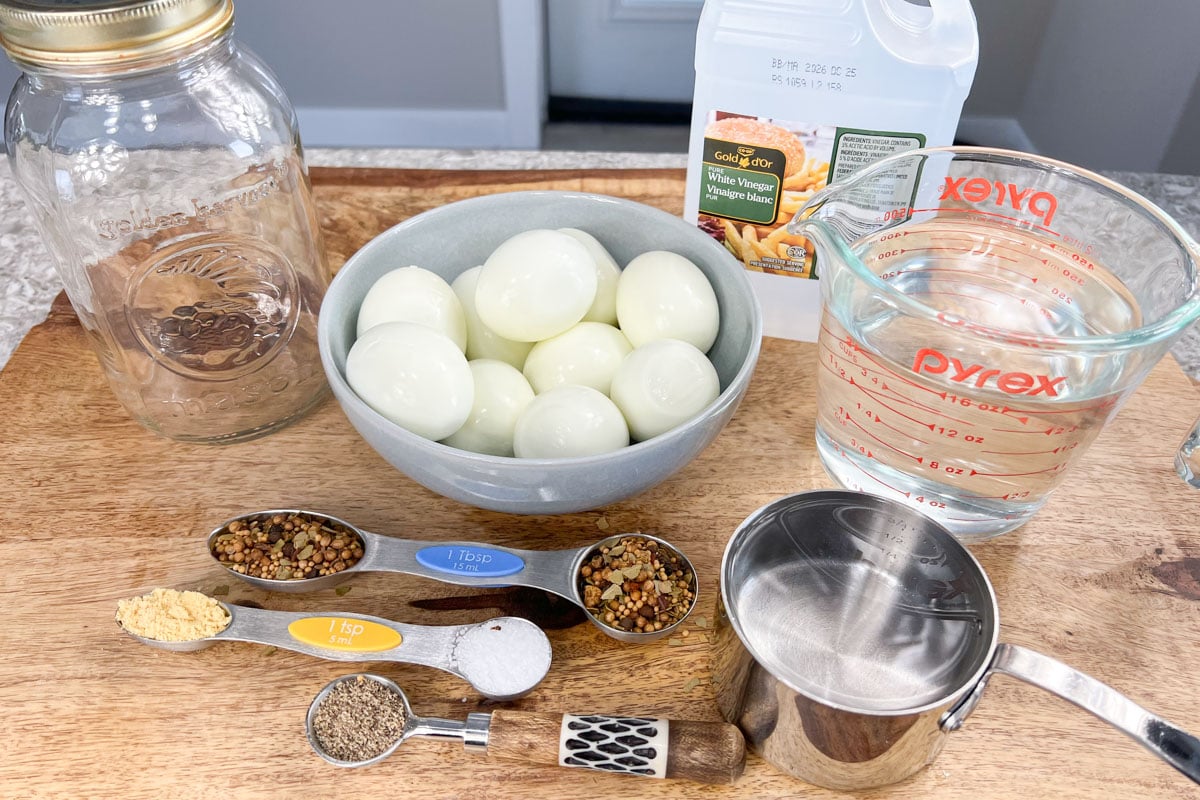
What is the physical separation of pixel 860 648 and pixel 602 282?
0.30m

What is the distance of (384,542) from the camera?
0.56 metres

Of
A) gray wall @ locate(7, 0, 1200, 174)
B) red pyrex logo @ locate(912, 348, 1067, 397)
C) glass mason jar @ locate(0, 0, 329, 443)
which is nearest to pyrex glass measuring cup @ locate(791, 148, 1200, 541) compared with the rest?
red pyrex logo @ locate(912, 348, 1067, 397)

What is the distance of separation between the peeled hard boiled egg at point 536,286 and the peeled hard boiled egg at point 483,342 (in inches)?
1.1

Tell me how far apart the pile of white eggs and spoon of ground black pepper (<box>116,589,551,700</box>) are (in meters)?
0.11

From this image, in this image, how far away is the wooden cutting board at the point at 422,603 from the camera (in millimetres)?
468

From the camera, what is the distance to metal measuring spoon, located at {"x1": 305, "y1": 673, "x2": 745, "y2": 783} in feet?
1.49

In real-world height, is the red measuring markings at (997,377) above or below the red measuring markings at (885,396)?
above

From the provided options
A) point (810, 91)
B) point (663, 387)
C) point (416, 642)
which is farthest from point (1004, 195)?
point (416, 642)

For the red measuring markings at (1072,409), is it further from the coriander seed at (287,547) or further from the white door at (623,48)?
the white door at (623,48)

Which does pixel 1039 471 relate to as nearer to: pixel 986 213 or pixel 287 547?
pixel 986 213

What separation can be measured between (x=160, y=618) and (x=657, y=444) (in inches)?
11.8

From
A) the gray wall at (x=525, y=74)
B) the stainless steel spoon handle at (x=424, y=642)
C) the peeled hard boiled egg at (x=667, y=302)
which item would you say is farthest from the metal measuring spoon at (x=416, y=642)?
the gray wall at (x=525, y=74)

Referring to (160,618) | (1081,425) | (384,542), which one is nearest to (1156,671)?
(1081,425)

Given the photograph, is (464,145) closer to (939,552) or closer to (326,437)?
(326,437)
